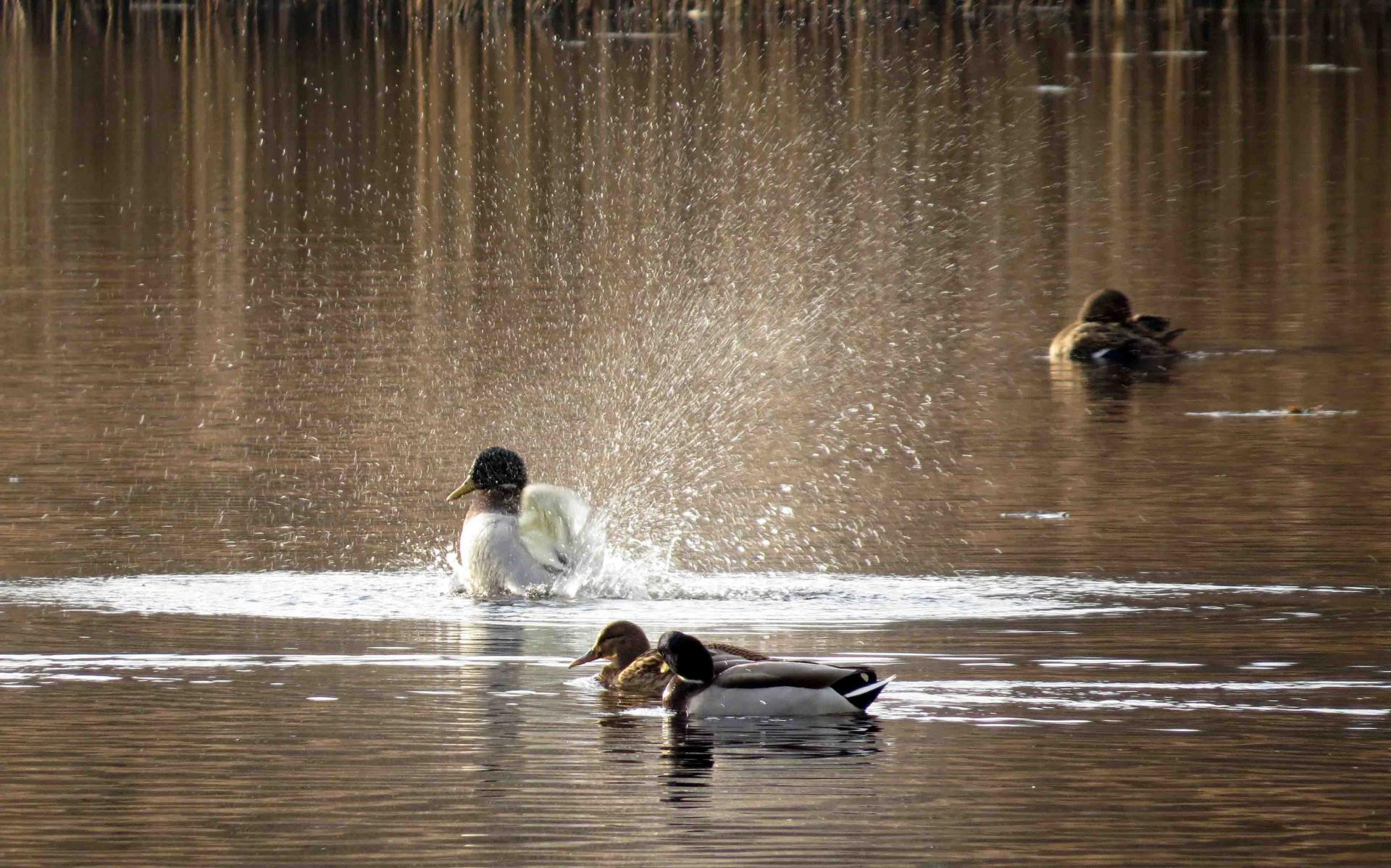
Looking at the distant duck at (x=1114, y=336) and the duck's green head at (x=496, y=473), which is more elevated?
the distant duck at (x=1114, y=336)

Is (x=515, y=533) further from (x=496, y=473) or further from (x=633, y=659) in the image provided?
(x=633, y=659)

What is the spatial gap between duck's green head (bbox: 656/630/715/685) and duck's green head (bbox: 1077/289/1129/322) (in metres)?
10.8

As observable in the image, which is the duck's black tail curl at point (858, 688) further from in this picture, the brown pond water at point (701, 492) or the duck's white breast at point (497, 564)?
the duck's white breast at point (497, 564)

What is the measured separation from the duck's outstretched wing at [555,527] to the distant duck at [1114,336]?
26.0 ft

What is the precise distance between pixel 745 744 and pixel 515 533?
10.1 feet

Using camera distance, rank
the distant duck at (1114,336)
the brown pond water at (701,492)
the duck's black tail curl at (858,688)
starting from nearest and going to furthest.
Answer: the brown pond water at (701,492) < the duck's black tail curl at (858,688) < the distant duck at (1114,336)

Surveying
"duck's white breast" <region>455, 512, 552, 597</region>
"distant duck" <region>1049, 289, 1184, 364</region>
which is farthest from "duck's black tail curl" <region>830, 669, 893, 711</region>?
"distant duck" <region>1049, 289, 1184, 364</region>

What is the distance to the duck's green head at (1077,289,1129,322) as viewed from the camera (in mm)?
20172

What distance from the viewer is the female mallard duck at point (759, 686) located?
953 cm

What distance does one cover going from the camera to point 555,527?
1232 centimetres

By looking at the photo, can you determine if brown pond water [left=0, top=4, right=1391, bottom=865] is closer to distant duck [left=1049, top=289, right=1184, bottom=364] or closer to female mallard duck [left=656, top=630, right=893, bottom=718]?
female mallard duck [left=656, top=630, right=893, bottom=718]

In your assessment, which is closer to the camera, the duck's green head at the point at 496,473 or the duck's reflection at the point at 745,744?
the duck's reflection at the point at 745,744

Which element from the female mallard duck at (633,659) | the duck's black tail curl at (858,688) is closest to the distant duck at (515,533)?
the female mallard duck at (633,659)

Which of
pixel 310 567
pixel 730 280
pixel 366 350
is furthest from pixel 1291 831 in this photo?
pixel 730 280
